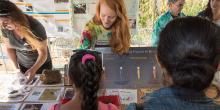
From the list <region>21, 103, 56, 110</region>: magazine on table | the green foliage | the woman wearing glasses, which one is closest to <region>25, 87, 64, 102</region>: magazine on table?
<region>21, 103, 56, 110</region>: magazine on table

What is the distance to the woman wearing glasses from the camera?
2231 mm

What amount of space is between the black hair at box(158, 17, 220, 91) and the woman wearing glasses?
146cm

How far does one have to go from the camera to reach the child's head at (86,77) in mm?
1408

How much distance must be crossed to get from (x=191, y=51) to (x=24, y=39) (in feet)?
6.28

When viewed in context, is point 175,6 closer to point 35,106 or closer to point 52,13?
point 52,13

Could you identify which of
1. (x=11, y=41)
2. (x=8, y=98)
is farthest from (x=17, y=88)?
(x=11, y=41)

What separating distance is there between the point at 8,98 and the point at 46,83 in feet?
0.96

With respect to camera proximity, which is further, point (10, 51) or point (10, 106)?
point (10, 51)

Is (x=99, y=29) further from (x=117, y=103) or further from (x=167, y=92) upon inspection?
(x=167, y=92)

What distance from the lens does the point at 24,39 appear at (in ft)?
8.14

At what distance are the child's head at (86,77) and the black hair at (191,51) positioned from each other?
0.60 m

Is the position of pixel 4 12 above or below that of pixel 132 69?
above

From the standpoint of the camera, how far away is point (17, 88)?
1.97 m

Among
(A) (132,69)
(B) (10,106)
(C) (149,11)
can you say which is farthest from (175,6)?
(B) (10,106)
